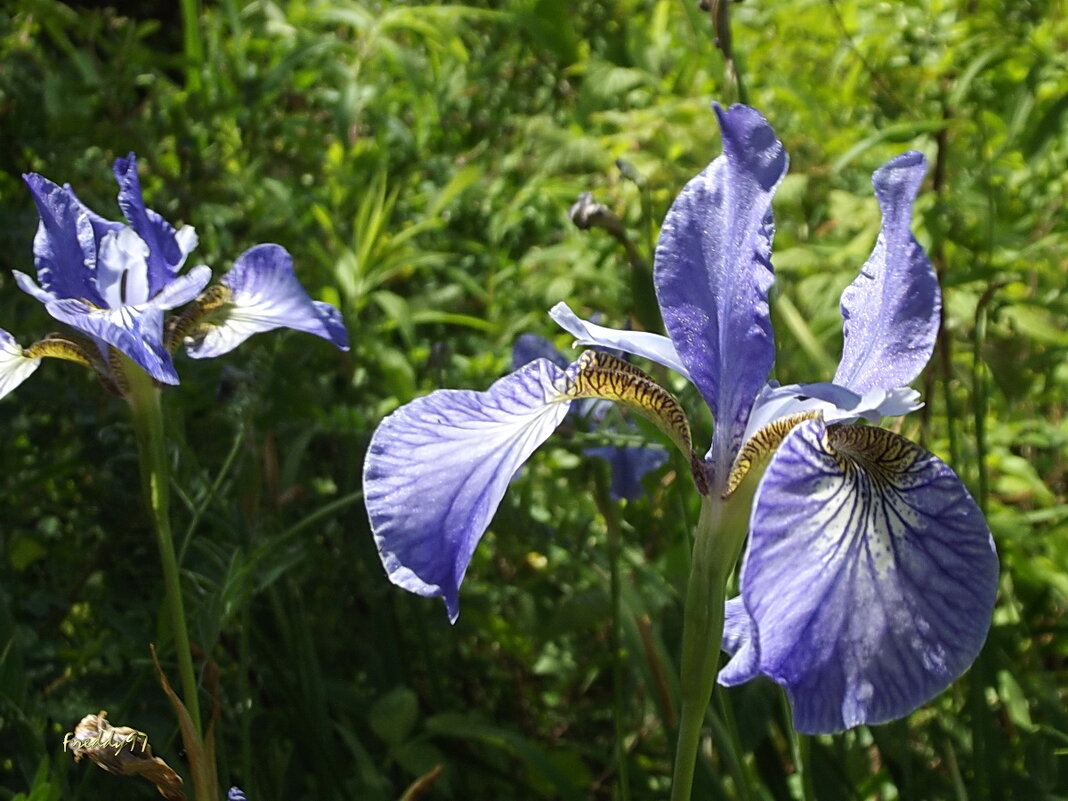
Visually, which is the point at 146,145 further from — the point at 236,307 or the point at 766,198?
the point at 766,198

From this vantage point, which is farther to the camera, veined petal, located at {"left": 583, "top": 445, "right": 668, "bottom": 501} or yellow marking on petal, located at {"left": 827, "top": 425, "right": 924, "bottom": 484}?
veined petal, located at {"left": 583, "top": 445, "right": 668, "bottom": 501}

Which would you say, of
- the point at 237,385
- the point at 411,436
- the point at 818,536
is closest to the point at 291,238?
the point at 237,385

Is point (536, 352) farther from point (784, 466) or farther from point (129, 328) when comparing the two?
point (784, 466)

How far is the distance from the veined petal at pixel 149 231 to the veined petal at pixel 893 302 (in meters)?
0.65

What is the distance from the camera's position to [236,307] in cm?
116

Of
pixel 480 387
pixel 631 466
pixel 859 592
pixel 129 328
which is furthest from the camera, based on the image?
pixel 480 387

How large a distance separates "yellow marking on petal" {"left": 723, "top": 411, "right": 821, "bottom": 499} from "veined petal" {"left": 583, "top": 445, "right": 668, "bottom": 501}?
65 cm

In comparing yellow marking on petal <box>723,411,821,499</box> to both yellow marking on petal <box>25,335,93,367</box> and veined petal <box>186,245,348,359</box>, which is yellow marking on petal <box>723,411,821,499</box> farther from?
yellow marking on petal <box>25,335,93,367</box>

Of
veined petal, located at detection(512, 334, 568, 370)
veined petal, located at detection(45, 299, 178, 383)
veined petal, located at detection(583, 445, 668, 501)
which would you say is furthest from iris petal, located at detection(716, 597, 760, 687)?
veined petal, located at detection(512, 334, 568, 370)

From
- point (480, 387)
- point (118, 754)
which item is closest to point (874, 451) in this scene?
point (118, 754)

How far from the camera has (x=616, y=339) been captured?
29.5 inches

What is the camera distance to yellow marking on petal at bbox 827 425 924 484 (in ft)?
2.21

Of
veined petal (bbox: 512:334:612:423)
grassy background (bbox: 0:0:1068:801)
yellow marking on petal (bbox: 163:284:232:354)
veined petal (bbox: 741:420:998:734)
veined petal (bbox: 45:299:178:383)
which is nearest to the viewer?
veined petal (bbox: 741:420:998:734)

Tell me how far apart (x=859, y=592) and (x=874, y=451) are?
12 cm
